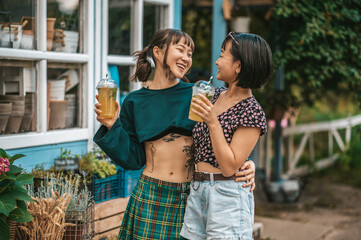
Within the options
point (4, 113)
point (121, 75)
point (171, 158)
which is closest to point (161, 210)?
point (171, 158)

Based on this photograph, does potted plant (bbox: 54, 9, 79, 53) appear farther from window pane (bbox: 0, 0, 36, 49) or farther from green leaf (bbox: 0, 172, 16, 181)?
green leaf (bbox: 0, 172, 16, 181)

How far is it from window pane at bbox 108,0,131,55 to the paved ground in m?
2.63

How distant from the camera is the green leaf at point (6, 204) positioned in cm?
256

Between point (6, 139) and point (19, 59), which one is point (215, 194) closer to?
point (6, 139)

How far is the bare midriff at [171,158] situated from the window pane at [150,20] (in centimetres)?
247

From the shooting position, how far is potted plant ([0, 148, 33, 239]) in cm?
263

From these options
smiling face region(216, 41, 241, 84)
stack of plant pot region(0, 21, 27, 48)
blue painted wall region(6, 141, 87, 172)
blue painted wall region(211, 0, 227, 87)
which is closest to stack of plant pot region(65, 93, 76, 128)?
blue painted wall region(6, 141, 87, 172)

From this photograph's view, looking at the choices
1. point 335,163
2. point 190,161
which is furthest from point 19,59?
point 335,163

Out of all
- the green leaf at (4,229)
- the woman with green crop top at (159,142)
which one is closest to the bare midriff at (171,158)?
the woman with green crop top at (159,142)

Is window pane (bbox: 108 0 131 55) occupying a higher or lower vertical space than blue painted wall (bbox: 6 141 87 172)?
higher

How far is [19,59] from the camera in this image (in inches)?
145

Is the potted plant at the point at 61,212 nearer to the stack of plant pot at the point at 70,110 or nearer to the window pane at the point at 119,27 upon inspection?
the stack of plant pot at the point at 70,110

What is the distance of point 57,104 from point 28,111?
0.33m

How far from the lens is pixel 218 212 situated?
85.1 inches
